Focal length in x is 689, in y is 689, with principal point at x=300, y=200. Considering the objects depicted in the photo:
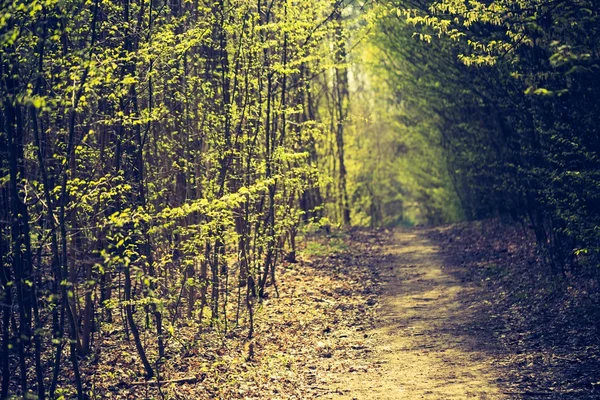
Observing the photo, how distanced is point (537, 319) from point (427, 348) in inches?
74.1

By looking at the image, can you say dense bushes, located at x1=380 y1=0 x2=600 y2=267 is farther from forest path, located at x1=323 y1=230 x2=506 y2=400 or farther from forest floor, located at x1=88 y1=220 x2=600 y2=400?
forest path, located at x1=323 y1=230 x2=506 y2=400

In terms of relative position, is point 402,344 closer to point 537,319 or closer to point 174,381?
point 537,319

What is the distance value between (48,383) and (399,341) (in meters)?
4.87

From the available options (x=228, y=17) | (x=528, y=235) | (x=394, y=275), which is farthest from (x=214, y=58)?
(x=528, y=235)

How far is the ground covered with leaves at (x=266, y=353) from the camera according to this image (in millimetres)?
8281

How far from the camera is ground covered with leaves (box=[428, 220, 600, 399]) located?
754 centimetres

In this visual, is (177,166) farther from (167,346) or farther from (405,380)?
(405,380)

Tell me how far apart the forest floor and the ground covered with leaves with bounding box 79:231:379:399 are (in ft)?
0.08

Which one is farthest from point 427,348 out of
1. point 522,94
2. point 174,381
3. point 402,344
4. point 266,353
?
point 522,94

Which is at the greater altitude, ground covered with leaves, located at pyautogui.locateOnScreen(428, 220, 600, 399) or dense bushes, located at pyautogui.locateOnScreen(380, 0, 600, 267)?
dense bushes, located at pyautogui.locateOnScreen(380, 0, 600, 267)

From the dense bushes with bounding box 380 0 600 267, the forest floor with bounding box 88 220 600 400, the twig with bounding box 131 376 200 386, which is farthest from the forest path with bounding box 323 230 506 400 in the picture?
the dense bushes with bounding box 380 0 600 267

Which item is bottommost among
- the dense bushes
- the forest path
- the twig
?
the forest path

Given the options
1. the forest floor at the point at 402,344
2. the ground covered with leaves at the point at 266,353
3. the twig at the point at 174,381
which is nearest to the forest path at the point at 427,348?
the forest floor at the point at 402,344

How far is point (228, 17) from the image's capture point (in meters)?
10.7
